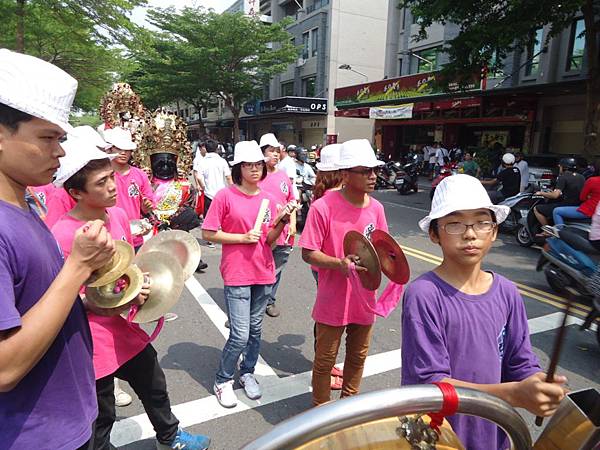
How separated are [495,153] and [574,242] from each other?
431 inches

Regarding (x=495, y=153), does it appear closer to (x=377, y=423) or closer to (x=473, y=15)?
(x=473, y=15)

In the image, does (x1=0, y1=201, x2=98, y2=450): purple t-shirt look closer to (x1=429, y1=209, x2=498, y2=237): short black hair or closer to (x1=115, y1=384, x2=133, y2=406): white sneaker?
(x1=429, y1=209, x2=498, y2=237): short black hair

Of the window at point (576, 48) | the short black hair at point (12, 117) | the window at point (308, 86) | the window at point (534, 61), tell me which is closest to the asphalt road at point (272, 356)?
the short black hair at point (12, 117)

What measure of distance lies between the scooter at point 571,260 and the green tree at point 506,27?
592 centimetres

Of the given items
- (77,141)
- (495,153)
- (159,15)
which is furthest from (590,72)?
(159,15)

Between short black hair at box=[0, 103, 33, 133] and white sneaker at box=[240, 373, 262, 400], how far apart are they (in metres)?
2.64

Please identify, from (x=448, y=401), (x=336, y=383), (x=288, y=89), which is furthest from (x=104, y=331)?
(x=288, y=89)

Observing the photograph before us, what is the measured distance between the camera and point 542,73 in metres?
15.8

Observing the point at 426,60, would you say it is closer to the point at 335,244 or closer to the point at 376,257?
the point at 335,244

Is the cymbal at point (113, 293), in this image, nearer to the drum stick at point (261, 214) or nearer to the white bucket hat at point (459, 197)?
the white bucket hat at point (459, 197)

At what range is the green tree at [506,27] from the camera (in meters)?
9.20

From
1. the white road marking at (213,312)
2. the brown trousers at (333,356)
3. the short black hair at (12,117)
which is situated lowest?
the white road marking at (213,312)

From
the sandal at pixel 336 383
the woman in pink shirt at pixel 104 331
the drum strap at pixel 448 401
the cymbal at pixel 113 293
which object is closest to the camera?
the drum strap at pixel 448 401

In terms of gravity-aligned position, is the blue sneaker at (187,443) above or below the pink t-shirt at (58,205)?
below
